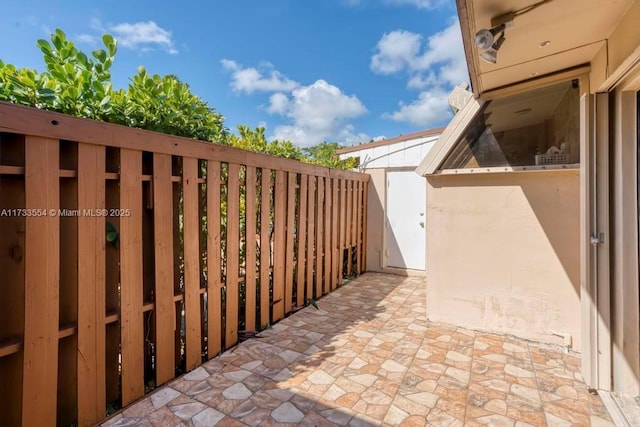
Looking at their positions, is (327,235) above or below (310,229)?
below

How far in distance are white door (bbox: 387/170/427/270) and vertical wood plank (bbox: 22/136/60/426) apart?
5.64 m

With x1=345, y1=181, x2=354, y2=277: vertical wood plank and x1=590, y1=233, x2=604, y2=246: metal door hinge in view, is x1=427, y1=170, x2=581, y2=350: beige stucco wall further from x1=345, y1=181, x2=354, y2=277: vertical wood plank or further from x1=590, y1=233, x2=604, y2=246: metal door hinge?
x1=345, y1=181, x2=354, y2=277: vertical wood plank

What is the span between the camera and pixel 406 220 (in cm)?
638

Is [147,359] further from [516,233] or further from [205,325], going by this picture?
[516,233]

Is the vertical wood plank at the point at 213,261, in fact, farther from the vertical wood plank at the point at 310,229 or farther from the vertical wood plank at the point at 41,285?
the vertical wood plank at the point at 310,229

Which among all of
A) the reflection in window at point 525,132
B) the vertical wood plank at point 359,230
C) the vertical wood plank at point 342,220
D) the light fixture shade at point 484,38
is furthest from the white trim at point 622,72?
the vertical wood plank at point 359,230

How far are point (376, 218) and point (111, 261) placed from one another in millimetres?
5203

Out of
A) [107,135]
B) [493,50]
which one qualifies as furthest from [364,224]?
[107,135]

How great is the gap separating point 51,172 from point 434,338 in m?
3.76

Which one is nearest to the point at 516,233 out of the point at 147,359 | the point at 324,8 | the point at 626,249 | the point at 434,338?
the point at 626,249

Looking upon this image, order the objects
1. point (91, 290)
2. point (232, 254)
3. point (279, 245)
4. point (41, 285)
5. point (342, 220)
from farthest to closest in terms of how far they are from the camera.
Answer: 1. point (342, 220)
2. point (279, 245)
3. point (232, 254)
4. point (91, 290)
5. point (41, 285)

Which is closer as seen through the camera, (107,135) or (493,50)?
(107,135)

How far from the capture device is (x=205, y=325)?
9.74 ft

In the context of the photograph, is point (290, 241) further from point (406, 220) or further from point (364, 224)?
point (406, 220)
